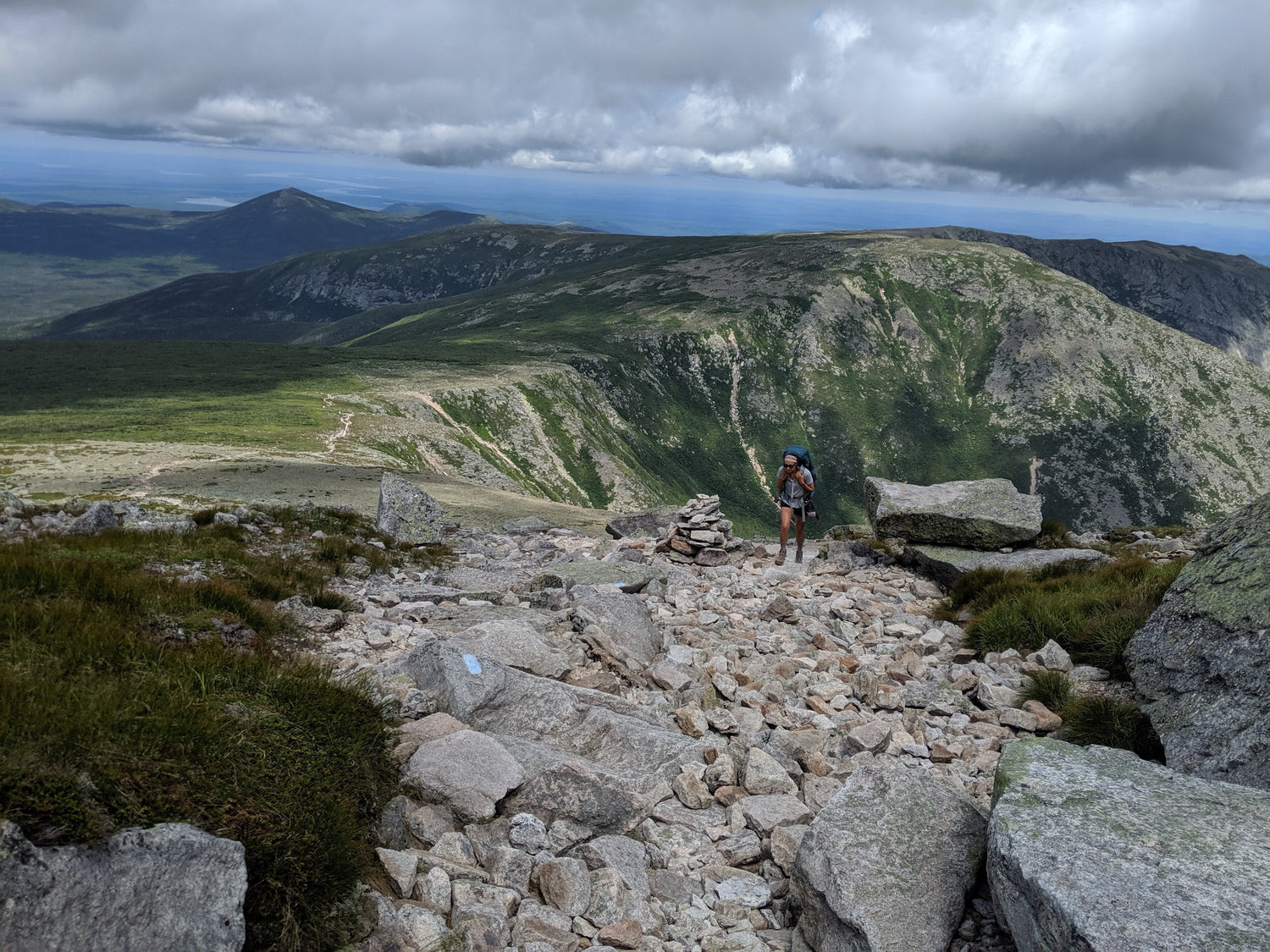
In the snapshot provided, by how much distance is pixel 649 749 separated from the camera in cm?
882

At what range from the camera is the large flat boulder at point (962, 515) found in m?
20.9

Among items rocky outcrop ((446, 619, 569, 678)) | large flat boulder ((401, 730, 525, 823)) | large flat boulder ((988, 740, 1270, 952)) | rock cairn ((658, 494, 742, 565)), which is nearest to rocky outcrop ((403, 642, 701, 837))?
large flat boulder ((401, 730, 525, 823))

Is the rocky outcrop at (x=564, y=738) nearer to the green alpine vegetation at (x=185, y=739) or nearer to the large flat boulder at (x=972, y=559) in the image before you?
the green alpine vegetation at (x=185, y=739)

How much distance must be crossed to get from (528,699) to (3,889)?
578 centimetres

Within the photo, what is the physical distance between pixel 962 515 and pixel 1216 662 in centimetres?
1254

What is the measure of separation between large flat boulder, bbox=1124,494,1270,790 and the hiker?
1197 centimetres

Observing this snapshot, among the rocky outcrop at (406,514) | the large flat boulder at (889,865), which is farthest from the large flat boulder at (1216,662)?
the rocky outcrop at (406,514)

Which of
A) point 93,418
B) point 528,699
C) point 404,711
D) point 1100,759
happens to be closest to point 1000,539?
point 1100,759

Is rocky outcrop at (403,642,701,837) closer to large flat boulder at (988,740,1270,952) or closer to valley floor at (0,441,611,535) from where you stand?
large flat boulder at (988,740,1270,952)

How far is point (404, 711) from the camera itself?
8.34 metres

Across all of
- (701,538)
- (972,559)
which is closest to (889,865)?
(972,559)

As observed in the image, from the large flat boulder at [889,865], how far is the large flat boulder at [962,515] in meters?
15.1

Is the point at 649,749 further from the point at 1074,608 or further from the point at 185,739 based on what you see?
the point at 1074,608

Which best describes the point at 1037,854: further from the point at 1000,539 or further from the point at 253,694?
the point at 1000,539
